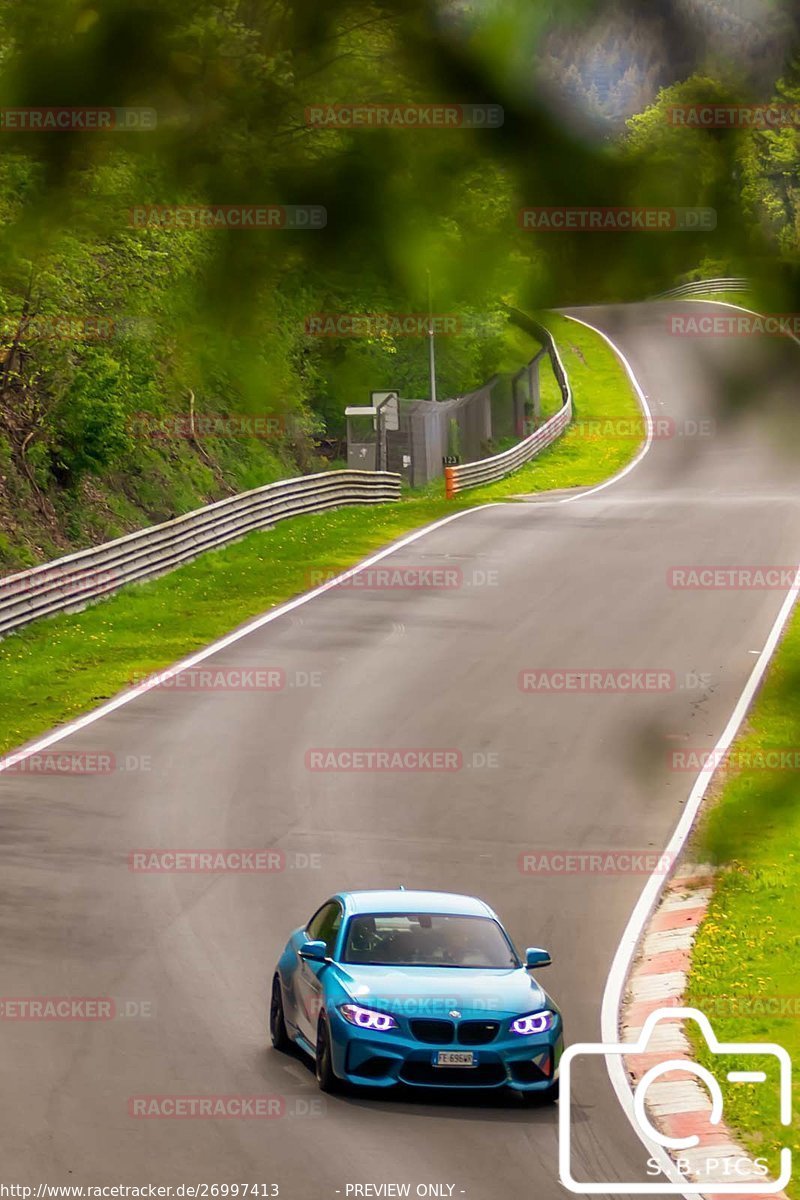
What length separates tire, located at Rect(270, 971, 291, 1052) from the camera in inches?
506

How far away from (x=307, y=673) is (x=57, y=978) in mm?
13342

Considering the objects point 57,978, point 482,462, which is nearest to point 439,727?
point 57,978

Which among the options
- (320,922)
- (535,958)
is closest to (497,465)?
(320,922)

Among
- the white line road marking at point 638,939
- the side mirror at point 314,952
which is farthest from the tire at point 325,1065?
the white line road marking at point 638,939

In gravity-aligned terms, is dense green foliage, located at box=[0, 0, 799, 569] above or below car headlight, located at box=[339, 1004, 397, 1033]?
above

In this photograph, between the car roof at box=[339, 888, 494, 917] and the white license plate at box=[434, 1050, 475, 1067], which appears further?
the car roof at box=[339, 888, 494, 917]

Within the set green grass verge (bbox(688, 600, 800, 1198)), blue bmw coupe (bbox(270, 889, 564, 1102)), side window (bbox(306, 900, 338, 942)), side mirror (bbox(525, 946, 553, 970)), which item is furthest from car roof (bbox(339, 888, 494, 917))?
green grass verge (bbox(688, 600, 800, 1198))

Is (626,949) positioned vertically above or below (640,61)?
below

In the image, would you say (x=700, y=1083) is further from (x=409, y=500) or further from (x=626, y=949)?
(x=409, y=500)

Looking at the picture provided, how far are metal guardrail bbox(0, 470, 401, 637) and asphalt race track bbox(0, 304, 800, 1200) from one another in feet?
12.4

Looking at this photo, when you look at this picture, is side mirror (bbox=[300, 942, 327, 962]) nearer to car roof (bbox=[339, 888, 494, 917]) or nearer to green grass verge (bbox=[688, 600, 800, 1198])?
car roof (bbox=[339, 888, 494, 917])

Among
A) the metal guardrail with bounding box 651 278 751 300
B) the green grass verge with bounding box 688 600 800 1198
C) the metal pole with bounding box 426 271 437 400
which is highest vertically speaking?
the metal guardrail with bounding box 651 278 751 300

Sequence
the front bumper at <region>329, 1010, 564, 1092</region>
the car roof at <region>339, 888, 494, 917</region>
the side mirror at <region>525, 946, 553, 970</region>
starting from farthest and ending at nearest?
the car roof at <region>339, 888, 494, 917</region>
the side mirror at <region>525, 946, 553, 970</region>
the front bumper at <region>329, 1010, 564, 1092</region>

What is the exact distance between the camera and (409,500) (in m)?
46.9
